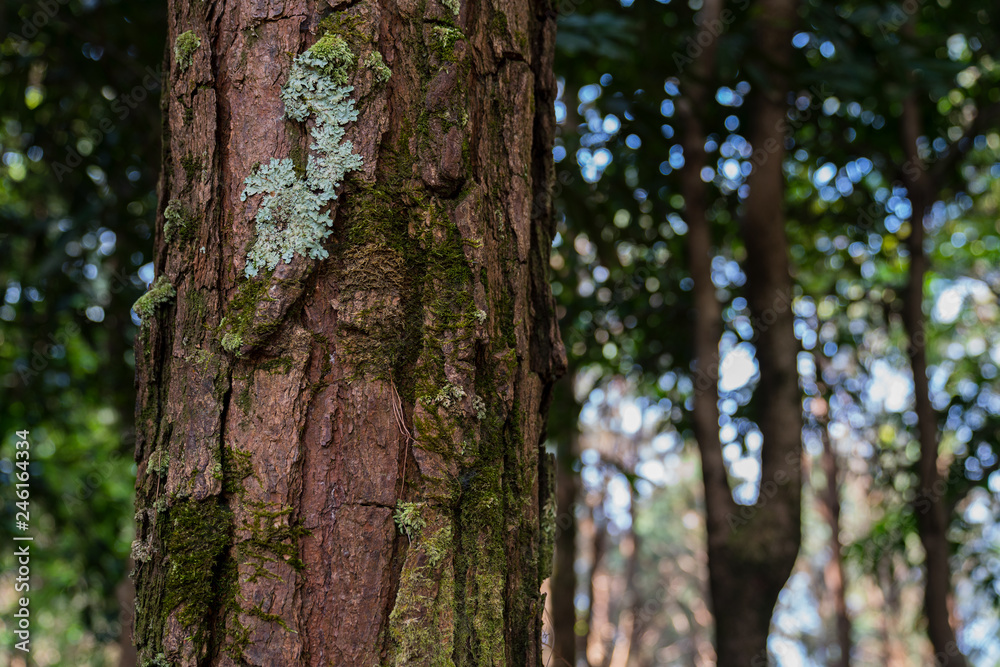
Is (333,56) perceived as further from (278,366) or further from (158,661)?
(158,661)

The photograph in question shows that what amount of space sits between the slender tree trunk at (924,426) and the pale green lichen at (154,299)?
3734 mm

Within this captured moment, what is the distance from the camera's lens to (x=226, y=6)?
1065mm

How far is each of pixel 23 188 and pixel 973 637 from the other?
11305 mm

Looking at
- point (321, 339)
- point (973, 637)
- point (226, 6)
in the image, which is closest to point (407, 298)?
point (321, 339)

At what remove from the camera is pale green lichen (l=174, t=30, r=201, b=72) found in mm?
1077

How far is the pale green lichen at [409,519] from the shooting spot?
98 cm

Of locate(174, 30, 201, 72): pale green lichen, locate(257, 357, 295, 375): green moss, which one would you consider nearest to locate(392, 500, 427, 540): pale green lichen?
locate(257, 357, 295, 375): green moss

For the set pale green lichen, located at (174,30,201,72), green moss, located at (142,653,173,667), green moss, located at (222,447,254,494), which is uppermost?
pale green lichen, located at (174,30,201,72)

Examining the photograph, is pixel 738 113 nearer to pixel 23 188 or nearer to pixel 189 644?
pixel 189 644

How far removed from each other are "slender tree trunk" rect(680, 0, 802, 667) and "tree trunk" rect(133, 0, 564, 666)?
236cm

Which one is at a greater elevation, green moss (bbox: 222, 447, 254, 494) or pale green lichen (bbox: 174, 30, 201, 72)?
pale green lichen (bbox: 174, 30, 201, 72)

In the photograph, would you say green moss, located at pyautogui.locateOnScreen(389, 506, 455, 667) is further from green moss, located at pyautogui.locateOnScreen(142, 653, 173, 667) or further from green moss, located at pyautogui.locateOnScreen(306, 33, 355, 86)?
green moss, located at pyautogui.locateOnScreen(306, 33, 355, 86)

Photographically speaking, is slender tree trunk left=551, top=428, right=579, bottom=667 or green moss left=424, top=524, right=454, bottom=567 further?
slender tree trunk left=551, top=428, right=579, bottom=667

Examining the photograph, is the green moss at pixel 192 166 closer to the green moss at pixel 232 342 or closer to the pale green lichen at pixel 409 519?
the green moss at pixel 232 342
